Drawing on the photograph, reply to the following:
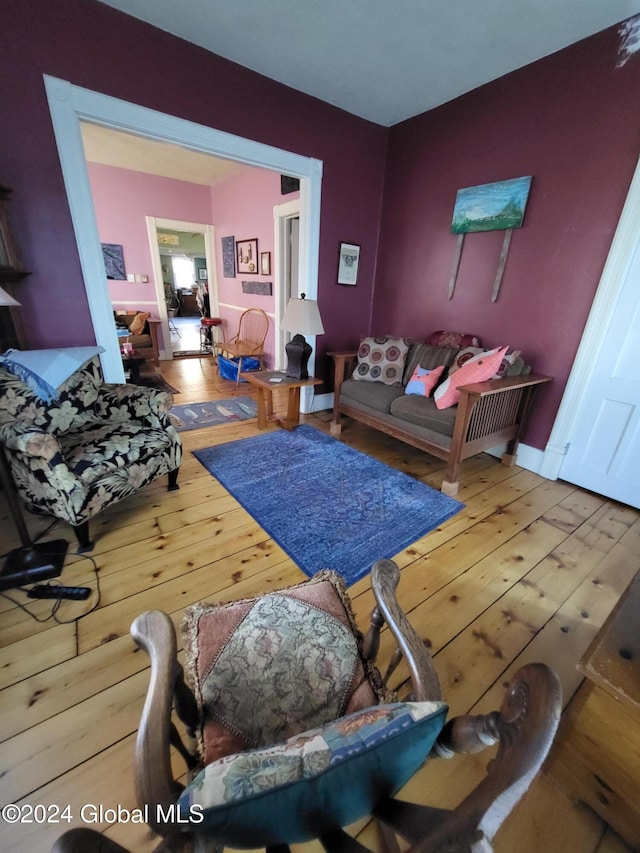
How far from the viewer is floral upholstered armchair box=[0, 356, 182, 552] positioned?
1.56 meters

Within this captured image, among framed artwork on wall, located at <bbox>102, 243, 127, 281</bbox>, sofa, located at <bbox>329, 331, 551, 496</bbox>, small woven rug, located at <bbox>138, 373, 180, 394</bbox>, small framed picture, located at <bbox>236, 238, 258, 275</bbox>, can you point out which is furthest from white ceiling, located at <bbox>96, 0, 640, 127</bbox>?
framed artwork on wall, located at <bbox>102, 243, 127, 281</bbox>

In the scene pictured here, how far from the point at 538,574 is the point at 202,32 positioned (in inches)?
142

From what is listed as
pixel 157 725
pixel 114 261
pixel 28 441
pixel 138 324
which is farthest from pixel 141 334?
pixel 157 725

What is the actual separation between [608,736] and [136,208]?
21.6 ft

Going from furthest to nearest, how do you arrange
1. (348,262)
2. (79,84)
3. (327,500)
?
(348,262) < (327,500) < (79,84)

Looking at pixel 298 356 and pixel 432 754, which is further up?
pixel 298 356

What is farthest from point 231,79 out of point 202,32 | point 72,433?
point 72,433

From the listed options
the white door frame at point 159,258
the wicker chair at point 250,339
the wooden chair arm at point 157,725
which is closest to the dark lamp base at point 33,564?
the wooden chair arm at point 157,725

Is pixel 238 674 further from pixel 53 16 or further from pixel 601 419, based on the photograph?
pixel 53 16

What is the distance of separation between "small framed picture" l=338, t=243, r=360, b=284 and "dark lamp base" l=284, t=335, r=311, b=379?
0.95 meters

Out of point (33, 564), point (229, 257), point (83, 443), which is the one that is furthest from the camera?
point (229, 257)

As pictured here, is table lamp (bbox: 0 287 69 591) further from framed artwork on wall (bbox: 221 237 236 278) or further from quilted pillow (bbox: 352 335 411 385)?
framed artwork on wall (bbox: 221 237 236 278)

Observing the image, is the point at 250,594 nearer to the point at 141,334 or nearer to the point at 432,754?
the point at 432,754

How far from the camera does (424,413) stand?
244 cm
